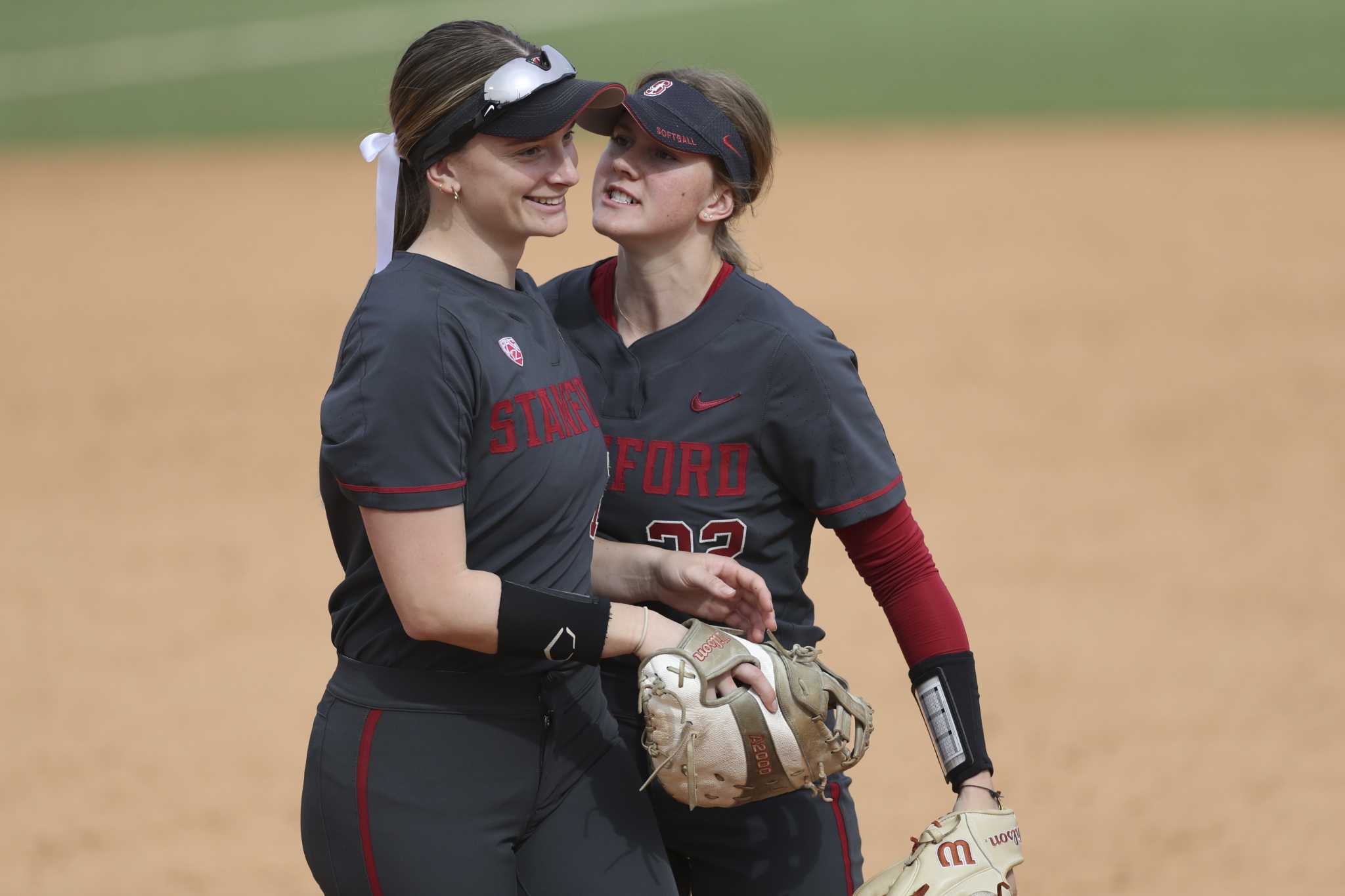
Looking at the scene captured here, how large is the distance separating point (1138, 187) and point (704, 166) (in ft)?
49.8

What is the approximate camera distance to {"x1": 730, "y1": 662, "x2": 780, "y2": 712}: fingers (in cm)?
283

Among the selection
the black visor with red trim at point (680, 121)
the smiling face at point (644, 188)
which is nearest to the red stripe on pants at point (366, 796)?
the smiling face at point (644, 188)

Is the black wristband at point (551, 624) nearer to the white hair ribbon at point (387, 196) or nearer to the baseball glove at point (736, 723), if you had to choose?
the baseball glove at point (736, 723)

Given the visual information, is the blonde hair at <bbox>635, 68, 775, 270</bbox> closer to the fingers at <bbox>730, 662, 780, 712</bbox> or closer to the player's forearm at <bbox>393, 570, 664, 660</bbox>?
the fingers at <bbox>730, 662, 780, 712</bbox>

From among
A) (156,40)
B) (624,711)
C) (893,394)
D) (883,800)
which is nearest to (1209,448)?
(893,394)

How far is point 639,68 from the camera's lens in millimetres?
23656

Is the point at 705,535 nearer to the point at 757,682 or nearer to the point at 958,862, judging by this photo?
the point at 757,682

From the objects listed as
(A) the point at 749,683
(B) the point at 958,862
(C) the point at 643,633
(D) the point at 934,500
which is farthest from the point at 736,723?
(D) the point at 934,500

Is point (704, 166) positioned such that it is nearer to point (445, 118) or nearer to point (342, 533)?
point (445, 118)

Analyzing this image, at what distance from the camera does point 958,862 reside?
2.95 meters

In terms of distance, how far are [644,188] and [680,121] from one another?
6.1 inches

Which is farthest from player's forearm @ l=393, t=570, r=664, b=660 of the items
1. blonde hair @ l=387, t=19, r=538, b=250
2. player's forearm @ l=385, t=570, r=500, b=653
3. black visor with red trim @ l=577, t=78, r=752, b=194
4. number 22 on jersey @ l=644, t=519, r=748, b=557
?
black visor with red trim @ l=577, t=78, r=752, b=194

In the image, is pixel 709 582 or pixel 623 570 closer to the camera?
pixel 709 582

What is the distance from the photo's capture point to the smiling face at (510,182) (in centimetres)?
276
